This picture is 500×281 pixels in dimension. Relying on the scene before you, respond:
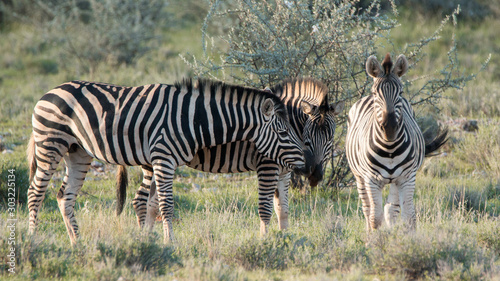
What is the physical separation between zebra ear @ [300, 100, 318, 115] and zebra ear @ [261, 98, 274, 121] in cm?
41

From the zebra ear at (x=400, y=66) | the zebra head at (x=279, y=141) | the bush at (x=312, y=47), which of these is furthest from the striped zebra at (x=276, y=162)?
the bush at (x=312, y=47)

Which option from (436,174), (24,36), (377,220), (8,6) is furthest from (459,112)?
(8,6)

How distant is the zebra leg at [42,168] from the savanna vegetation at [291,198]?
28cm

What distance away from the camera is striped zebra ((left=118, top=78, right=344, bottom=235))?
637cm

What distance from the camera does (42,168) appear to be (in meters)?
6.18

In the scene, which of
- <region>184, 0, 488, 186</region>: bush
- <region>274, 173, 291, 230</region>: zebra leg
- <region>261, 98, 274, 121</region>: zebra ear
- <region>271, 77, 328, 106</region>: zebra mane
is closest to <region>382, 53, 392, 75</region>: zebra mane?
<region>271, 77, 328, 106</region>: zebra mane

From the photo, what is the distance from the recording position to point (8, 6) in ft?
70.1

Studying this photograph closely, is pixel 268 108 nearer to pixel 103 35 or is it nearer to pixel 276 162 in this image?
pixel 276 162

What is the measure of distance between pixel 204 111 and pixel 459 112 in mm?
7820

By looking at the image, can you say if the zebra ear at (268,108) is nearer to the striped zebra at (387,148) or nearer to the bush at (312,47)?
the striped zebra at (387,148)

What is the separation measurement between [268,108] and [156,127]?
126 centimetres

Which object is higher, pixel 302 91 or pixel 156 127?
pixel 302 91

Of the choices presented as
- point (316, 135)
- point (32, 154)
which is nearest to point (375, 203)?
point (316, 135)

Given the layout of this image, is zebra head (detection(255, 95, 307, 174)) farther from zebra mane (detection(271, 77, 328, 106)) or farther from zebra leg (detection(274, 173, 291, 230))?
zebra leg (detection(274, 173, 291, 230))
